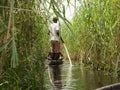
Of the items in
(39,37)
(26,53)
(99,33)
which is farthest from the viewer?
(99,33)

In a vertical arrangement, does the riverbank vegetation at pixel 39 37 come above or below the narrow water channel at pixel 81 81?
above

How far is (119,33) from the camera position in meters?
7.26

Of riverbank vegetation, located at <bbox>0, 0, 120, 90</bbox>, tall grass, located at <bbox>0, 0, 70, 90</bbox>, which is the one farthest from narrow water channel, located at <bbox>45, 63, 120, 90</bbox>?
tall grass, located at <bbox>0, 0, 70, 90</bbox>

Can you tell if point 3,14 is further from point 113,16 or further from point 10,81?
point 113,16

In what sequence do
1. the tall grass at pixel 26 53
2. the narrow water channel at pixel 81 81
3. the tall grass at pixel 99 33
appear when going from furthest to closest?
1. the tall grass at pixel 99 33
2. the narrow water channel at pixel 81 81
3. the tall grass at pixel 26 53

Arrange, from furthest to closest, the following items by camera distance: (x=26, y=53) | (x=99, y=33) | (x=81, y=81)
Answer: (x=99, y=33) < (x=81, y=81) < (x=26, y=53)

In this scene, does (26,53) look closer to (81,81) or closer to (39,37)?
(39,37)

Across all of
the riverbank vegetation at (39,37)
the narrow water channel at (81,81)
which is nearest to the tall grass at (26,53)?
the riverbank vegetation at (39,37)

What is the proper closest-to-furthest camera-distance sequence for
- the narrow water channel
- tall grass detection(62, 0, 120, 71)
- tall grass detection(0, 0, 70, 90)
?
tall grass detection(0, 0, 70, 90)
the narrow water channel
tall grass detection(62, 0, 120, 71)

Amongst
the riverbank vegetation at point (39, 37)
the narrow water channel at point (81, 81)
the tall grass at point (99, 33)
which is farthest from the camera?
the tall grass at point (99, 33)

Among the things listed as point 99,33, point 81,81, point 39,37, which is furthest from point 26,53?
point 99,33

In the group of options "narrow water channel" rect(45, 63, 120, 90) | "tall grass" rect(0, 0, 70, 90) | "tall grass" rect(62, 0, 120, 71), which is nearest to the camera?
"tall grass" rect(0, 0, 70, 90)

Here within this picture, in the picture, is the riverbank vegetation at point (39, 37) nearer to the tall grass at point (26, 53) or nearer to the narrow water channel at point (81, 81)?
the tall grass at point (26, 53)

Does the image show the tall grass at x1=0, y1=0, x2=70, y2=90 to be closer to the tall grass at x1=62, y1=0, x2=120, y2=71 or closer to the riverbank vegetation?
the riverbank vegetation
